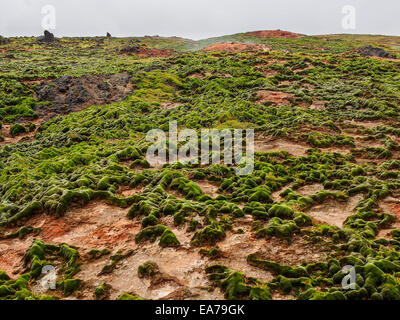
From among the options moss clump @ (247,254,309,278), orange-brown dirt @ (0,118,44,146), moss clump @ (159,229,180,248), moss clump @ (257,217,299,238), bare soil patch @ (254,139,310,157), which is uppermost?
orange-brown dirt @ (0,118,44,146)

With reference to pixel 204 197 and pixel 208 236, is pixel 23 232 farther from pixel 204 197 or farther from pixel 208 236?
pixel 204 197

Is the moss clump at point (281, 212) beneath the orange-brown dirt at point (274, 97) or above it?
beneath

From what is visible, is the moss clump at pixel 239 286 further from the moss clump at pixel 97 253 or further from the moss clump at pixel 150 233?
the moss clump at pixel 97 253

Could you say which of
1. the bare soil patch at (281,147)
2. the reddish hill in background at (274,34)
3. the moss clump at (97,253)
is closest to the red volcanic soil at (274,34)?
the reddish hill in background at (274,34)

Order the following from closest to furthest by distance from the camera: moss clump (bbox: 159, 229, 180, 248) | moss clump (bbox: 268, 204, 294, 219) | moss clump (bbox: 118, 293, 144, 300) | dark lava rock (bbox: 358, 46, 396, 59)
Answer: moss clump (bbox: 118, 293, 144, 300) → moss clump (bbox: 159, 229, 180, 248) → moss clump (bbox: 268, 204, 294, 219) → dark lava rock (bbox: 358, 46, 396, 59)

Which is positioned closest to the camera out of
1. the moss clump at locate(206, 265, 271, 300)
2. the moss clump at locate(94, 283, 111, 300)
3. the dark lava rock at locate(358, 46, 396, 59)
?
the moss clump at locate(206, 265, 271, 300)

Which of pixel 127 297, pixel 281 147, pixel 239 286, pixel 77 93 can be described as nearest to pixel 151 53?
pixel 77 93

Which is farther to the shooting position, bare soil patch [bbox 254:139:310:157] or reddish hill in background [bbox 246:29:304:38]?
reddish hill in background [bbox 246:29:304:38]

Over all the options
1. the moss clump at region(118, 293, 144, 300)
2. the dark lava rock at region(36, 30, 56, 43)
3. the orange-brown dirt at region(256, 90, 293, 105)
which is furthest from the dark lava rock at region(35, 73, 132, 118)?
the dark lava rock at region(36, 30, 56, 43)

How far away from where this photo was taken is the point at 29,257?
11000 mm

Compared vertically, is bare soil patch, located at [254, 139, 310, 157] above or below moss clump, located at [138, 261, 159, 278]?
above

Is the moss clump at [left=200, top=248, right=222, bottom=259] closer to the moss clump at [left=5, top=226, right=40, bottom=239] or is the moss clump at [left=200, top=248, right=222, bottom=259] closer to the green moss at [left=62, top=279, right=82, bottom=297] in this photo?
the green moss at [left=62, top=279, right=82, bottom=297]

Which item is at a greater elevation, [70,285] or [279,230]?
[279,230]

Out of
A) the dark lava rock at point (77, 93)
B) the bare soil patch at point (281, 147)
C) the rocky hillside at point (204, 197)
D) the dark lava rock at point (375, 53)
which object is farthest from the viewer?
the dark lava rock at point (375, 53)
